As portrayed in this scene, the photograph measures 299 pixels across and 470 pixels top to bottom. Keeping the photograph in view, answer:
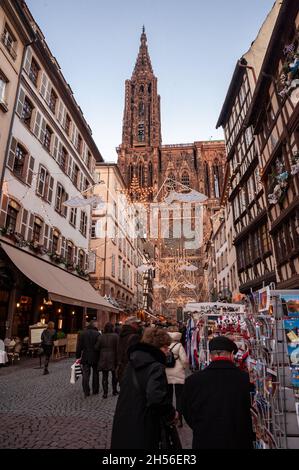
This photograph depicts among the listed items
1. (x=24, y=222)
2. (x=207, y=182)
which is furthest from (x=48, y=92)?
(x=207, y=182)

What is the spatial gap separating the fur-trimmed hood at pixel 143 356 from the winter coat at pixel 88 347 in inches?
208

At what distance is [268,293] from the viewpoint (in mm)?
3816

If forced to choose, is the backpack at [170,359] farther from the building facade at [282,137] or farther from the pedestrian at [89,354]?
the building facade at [282,137]

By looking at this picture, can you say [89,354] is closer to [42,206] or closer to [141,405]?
[141,405]

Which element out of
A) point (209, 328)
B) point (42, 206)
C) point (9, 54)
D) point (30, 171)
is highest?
point (9, 54)

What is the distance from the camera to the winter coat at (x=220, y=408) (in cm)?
230

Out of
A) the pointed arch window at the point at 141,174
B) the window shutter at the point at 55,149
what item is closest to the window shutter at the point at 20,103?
the window shutter at the point at 55,149

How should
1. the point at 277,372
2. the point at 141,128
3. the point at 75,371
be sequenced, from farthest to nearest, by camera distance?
the point at 141,128, the point at 75,371, the point at 277,372

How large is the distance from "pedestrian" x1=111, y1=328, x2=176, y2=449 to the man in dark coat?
0.24 m

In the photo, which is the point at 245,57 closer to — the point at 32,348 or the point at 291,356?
the point at 291,356

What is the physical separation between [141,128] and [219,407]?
77799mm

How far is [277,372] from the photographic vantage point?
3.50 meters

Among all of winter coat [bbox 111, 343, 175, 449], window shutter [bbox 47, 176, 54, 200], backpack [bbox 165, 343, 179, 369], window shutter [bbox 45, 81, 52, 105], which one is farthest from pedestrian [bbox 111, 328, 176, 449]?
window shutter [bbox 45, 81, 52, 105]
